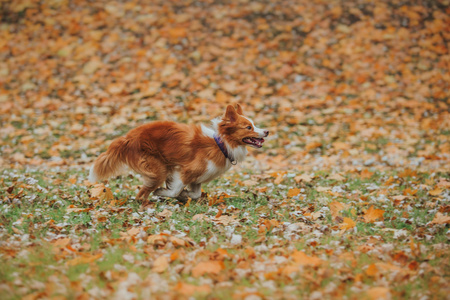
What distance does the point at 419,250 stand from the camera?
3.64 metres

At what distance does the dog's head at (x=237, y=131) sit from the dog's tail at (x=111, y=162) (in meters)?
1.23

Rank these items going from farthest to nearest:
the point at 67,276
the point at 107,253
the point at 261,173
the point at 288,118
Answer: the point at 288,118, the point at 261,173, the point at 107,253, the point at 67,276

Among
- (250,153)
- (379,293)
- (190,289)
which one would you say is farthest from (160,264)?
(250,153)

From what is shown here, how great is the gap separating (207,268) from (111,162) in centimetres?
227

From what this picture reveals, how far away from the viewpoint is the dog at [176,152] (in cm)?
498

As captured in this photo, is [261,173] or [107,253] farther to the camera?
[261,173]

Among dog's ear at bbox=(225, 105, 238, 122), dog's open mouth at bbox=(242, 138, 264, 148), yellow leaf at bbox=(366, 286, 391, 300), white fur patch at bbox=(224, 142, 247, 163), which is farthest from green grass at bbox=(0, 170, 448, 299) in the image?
dog's ear at bbox=(225, 105, 238, 122)

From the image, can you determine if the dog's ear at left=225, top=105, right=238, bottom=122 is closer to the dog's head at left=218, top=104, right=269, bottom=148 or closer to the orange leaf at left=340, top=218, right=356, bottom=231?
the dog's head at left=218, top=104, right=269, bottom=148

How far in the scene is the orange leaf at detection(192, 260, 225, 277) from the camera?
321cm

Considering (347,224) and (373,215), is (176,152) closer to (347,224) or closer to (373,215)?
(347,224)

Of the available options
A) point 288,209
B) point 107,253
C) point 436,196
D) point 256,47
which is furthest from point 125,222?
point 256,47

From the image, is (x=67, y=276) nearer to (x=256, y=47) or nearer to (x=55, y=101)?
(x=55, y=101)

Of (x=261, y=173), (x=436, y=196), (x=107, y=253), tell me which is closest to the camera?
(x=107, y=253)

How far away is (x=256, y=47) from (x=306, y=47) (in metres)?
1.43
